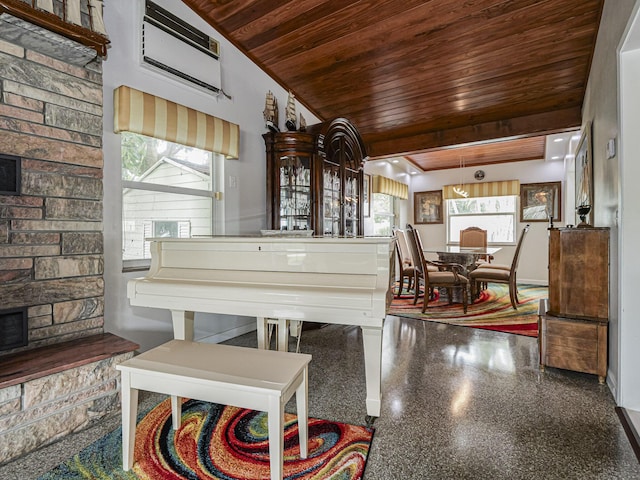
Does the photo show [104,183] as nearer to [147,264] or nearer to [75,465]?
[147,264]

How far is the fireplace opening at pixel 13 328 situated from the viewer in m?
1.79

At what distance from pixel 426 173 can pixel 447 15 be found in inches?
203

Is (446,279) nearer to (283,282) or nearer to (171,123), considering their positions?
(283,282)

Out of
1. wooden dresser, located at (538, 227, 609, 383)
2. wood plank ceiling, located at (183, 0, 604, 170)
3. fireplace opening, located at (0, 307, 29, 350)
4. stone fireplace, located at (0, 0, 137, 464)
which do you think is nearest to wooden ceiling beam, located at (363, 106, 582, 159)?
wood plank ceiling, located at (183, 0, 604, 170)

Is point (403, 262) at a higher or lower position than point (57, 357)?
higher

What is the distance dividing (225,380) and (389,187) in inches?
231

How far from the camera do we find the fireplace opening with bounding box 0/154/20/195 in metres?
1.77

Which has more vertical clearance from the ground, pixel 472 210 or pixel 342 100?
pixel 342 100

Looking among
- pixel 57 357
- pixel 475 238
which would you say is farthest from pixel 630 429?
pixel 475 238

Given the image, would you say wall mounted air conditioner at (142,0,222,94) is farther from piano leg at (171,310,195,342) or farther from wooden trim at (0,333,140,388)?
wooden trim at (0,333,140,388)

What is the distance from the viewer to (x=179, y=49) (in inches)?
107

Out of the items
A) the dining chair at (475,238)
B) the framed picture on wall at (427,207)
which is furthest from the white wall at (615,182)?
the framed picture on wall at (427,207)

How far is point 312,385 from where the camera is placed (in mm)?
2223

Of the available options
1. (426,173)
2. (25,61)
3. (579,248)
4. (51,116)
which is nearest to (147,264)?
(51,116)
